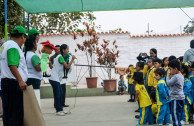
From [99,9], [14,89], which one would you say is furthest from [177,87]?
[99,9]

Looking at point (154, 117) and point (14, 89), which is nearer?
point (14, 89)

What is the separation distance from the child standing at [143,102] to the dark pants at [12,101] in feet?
8.24

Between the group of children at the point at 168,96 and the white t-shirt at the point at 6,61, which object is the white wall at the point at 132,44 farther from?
the white t-shirt at the point at 6,61

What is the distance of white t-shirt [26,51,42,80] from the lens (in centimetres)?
480

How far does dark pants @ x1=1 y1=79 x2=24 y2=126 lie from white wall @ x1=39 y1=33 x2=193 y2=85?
10880 millimetres

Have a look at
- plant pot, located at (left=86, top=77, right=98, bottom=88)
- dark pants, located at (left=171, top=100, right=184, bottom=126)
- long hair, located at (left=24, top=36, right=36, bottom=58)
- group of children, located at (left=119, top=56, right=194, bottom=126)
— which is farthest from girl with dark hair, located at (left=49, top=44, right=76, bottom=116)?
plant pot, located at (left=86, top=77, right=98, bottom=88)

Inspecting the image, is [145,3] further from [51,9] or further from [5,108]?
[5,108]

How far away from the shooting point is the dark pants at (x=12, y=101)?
12.9 feet

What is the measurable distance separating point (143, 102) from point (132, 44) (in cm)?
980

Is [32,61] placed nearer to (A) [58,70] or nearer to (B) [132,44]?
(A) [58,70]

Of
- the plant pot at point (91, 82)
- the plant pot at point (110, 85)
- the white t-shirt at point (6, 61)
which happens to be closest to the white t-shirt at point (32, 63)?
the white t-shirt at point (6, 61)

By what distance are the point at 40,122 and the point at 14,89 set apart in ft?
1.79

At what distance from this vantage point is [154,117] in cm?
609

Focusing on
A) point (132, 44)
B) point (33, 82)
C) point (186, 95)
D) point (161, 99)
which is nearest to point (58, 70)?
point (33, 82)
